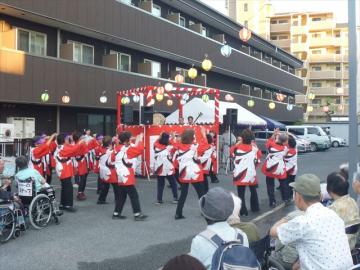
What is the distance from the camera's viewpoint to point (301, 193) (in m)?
3.75

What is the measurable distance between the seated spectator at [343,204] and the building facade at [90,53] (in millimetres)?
14095

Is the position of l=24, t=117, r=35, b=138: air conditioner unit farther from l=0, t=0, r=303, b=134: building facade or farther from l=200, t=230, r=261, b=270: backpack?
l=200, t=230, r=261, b=270: backpack

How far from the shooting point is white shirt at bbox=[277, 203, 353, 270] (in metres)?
3.47

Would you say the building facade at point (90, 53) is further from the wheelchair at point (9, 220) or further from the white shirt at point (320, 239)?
the white shirt at point (320, 239)

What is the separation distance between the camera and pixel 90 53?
71.6 feet

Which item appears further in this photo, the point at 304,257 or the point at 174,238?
the point at 174,238

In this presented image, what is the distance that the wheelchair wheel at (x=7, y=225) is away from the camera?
7.30 m

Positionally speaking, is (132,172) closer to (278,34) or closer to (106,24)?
(106,24)

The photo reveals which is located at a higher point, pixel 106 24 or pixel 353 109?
pixel 106 24

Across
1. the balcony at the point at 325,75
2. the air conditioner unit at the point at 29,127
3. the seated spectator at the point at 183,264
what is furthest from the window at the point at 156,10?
the balcony at the point at 325,75

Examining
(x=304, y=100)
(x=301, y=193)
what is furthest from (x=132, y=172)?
(x=304, y=100)

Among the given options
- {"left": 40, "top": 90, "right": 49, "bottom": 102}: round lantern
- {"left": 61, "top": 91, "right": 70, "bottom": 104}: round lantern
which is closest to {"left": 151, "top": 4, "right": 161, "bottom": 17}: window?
{"left": 61, "top": 91, "right": 70, "bottom": 104}: round lantern

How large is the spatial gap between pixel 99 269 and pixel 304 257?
11.0 feet

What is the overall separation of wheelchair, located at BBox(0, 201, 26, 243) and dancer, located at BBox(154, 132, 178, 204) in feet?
13.9
